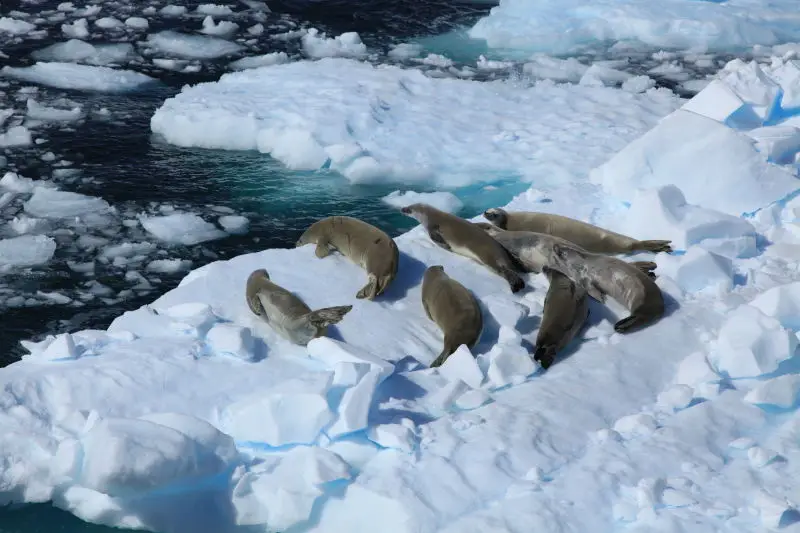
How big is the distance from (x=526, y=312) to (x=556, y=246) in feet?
1.97

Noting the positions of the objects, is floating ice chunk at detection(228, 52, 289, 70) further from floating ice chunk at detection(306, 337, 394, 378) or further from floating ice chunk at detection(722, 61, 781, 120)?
floating ice chunk at detection(306, 337, 394, 378)

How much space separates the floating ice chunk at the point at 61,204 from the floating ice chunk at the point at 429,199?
212cm

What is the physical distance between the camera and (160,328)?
4789 mm

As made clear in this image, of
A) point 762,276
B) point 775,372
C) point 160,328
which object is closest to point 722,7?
point 762,276

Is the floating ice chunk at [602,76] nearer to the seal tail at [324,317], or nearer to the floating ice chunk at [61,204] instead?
the floating ice chunk at [61,204]

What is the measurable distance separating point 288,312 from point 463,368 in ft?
2.98

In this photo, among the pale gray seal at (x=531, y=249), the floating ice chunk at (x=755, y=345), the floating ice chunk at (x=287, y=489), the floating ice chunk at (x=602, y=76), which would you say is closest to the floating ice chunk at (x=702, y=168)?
the pale gray seal at (x=531, y=249)

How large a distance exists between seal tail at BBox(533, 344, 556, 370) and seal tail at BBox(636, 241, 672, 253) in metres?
1.18

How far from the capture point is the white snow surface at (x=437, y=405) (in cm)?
366

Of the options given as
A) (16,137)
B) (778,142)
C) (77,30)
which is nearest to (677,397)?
(778,142)

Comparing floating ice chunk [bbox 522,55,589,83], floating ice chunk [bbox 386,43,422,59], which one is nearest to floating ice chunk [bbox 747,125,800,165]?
floating ice chunk [bbox 522,55,589,83]

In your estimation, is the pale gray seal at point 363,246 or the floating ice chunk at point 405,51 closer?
the pale gray seal at point 363,246

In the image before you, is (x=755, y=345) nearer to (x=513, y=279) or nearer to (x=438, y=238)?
(x=513, y=279)

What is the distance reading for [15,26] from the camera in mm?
12195
